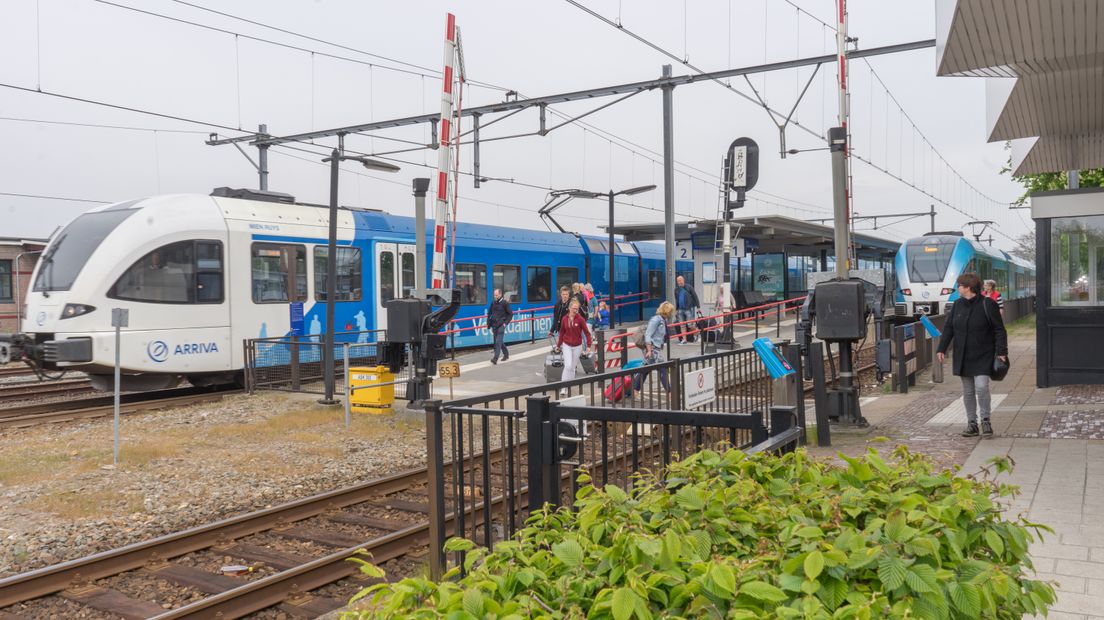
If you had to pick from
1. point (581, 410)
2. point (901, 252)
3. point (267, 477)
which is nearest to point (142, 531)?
point (267, 477)

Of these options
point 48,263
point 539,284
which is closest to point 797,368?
point 48,263

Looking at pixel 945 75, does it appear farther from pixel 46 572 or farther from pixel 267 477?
pixel 46 572

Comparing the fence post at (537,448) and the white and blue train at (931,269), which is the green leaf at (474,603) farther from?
the white and blue train at (931,269)

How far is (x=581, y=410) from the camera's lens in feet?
12.2

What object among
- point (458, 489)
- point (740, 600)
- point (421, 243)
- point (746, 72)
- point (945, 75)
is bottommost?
point (458, 489)

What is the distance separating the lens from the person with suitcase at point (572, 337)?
13430 mm

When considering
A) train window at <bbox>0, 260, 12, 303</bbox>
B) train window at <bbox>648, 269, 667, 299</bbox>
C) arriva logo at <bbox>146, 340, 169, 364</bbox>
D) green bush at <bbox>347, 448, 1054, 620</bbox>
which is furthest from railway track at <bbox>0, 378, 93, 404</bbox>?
train window at <bbox>648, 269, 667, 299</bbox>

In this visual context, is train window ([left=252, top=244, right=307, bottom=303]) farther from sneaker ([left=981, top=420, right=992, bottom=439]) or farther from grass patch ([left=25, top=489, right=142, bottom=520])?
sneaker ([left=981, top=420, right=992, bottom=439])

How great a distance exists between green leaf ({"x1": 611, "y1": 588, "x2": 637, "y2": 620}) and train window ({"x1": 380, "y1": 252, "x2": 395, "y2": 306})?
17069mm

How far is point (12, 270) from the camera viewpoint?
32438 mm

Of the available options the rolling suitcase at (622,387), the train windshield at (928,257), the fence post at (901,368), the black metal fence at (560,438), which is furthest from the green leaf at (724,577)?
the train windshield at (928,257)

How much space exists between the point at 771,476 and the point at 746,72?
1526 cm

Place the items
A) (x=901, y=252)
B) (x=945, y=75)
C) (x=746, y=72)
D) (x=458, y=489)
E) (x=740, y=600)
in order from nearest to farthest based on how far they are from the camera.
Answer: (x=740, y=600) → (x=458, y=489) → (x=945, y=75) → (x=746, y=72) → (x=901, y=252)

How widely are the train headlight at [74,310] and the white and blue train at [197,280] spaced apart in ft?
0.07
